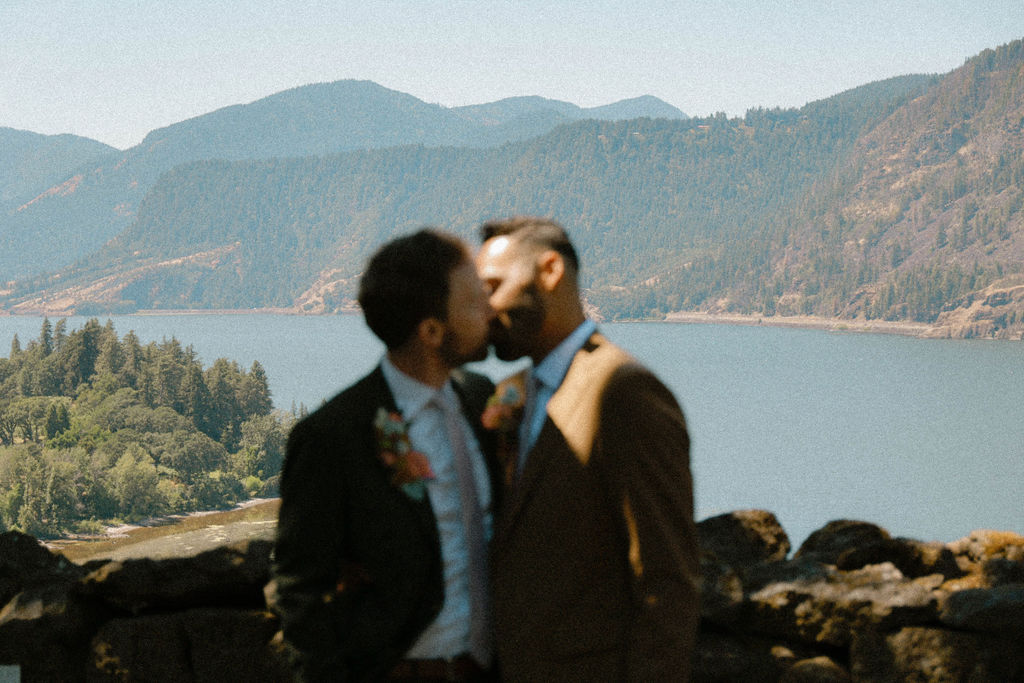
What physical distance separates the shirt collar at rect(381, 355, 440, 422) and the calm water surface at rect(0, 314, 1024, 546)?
57.0 m

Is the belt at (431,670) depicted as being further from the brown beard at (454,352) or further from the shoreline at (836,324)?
the shoreline at (836,324)

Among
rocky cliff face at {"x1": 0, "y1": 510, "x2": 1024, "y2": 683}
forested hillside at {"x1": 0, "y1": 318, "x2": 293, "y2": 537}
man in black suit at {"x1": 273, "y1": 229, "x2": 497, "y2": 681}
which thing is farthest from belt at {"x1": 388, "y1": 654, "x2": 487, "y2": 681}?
forested hillside at {"x1": 0, "y1": 318, "x2": 293, "y2": 537}

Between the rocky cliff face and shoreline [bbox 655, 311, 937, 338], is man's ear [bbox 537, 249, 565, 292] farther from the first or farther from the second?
shoreline [bbox 655, 311, 937, 338]

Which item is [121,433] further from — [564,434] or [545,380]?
[564,434]

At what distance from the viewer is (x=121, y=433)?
94.8 m

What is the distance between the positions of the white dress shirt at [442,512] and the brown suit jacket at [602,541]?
76mm

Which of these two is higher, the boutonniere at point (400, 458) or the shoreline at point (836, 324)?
the boutonniere at point (400, 458)

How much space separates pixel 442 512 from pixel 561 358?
40 centimetres

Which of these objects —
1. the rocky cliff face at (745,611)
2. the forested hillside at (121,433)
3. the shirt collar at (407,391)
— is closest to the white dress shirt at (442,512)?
the shirt collar at (407,391)

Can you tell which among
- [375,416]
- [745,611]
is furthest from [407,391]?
[745,611]

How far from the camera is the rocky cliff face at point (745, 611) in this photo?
270cm

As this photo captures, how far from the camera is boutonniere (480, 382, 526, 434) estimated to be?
6.81 ft

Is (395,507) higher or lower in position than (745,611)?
higher

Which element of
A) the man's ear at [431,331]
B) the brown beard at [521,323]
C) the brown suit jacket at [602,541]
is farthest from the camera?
the brown beard at [521,323]
